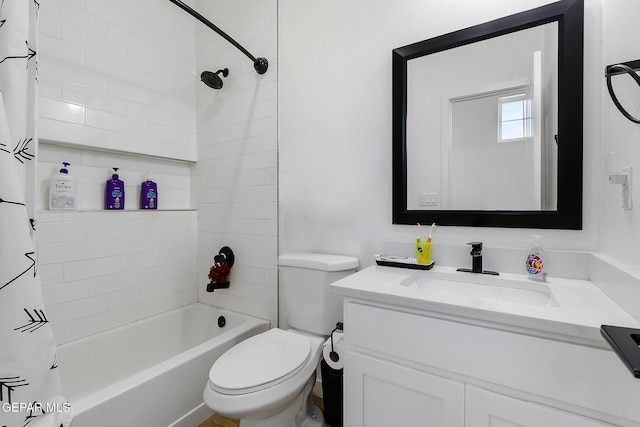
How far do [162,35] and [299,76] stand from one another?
3.59ft

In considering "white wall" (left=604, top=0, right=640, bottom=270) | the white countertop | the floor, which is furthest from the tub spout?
"white wall" (left=604, top=0, right=640, bottom=270)

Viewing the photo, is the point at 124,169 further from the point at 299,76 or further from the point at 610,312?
the point at 610,312

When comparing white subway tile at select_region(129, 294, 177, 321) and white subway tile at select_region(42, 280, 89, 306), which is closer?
white subway tile at select_region(42, 280, 89, 306)

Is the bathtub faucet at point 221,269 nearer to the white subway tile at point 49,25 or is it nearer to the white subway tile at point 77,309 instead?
the white subway tile at point 77,309

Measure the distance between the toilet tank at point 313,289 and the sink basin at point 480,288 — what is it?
0.40 metres

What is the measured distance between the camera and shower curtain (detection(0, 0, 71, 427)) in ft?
2.62

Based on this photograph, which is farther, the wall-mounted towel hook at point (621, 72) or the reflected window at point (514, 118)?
the reflected window at point (514, 118)

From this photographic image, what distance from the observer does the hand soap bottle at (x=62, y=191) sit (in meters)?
1.53

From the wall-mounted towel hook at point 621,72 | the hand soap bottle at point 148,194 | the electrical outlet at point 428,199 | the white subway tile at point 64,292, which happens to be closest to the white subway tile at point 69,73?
the hand soap bottle at point 148,194

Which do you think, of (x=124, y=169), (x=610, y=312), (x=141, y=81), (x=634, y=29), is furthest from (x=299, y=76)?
(x=610, y=312)

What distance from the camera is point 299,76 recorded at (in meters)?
1.75

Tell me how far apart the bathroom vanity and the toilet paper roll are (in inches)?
9.2

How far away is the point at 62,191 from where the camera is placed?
155 centimetres

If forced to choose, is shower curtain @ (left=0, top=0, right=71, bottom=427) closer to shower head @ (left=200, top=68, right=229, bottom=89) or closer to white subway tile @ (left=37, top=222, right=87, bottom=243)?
white subway tile @ (left=37, top=222, right=87, bottom=243)
